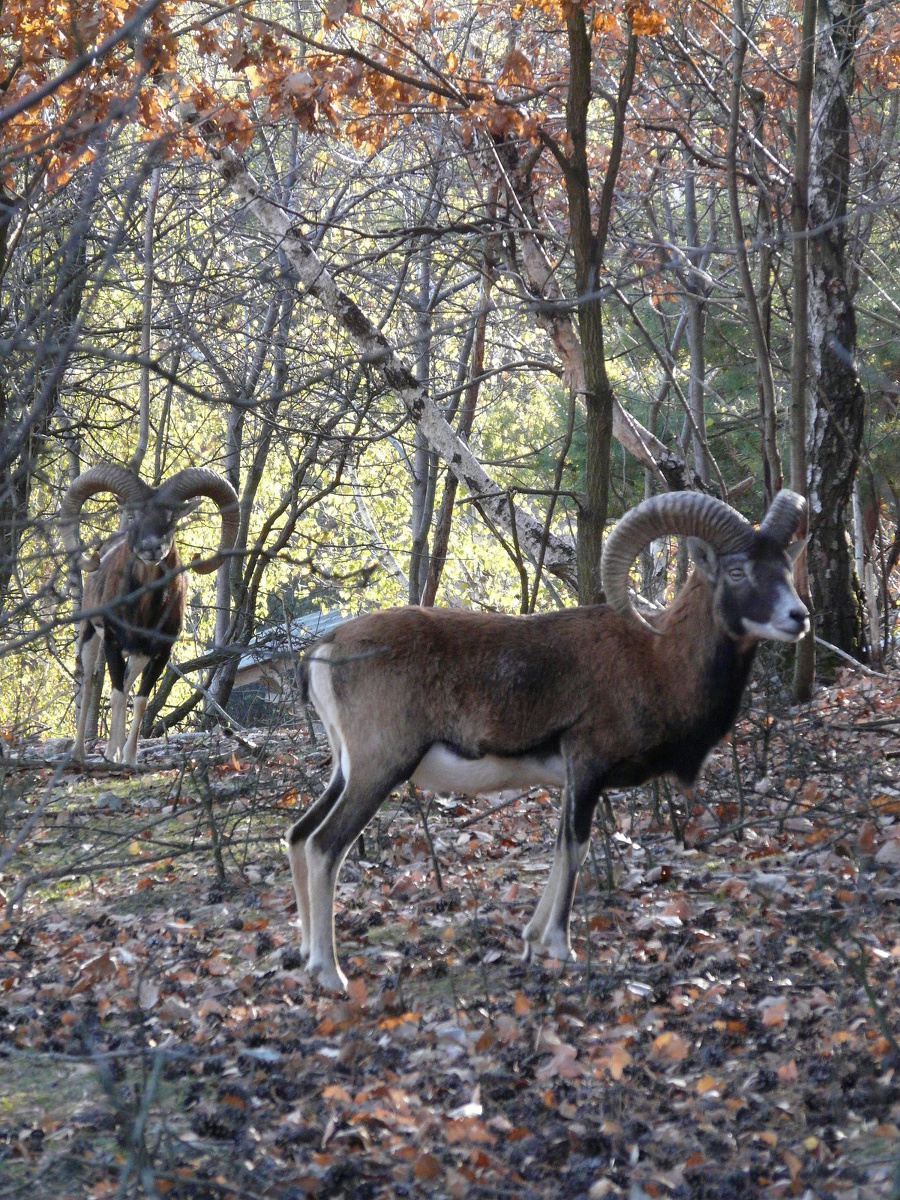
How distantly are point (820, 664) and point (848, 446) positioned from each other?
6.23 feet

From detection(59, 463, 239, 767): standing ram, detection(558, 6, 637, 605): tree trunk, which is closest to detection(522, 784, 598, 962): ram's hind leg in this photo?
detection(558, 6, 637, 605): tree trunk

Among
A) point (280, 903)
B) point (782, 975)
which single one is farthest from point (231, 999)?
point (782, 975)

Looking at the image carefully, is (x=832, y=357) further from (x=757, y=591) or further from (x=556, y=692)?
(x=556, y=692)

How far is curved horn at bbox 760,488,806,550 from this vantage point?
714 cm

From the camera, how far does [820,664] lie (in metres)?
11.5

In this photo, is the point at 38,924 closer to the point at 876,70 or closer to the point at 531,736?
the point at 531,736

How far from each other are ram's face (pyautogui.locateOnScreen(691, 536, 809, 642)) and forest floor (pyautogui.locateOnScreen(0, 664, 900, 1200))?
3.34ft

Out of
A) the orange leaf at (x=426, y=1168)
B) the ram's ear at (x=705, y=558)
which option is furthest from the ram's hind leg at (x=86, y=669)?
the orange leaf at (x=426, y=1168)

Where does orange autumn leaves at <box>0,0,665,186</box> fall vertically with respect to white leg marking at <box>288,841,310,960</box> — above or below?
above

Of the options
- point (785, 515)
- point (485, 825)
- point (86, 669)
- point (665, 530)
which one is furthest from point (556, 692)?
point (86, 669)

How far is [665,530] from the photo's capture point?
23.5 ft

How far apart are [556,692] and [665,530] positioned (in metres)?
1.11

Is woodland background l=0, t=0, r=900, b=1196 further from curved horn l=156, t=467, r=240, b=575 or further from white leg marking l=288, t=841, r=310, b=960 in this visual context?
curved horn l=156, t=467, r=240, b=575

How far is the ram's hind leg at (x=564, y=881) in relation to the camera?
639cm
